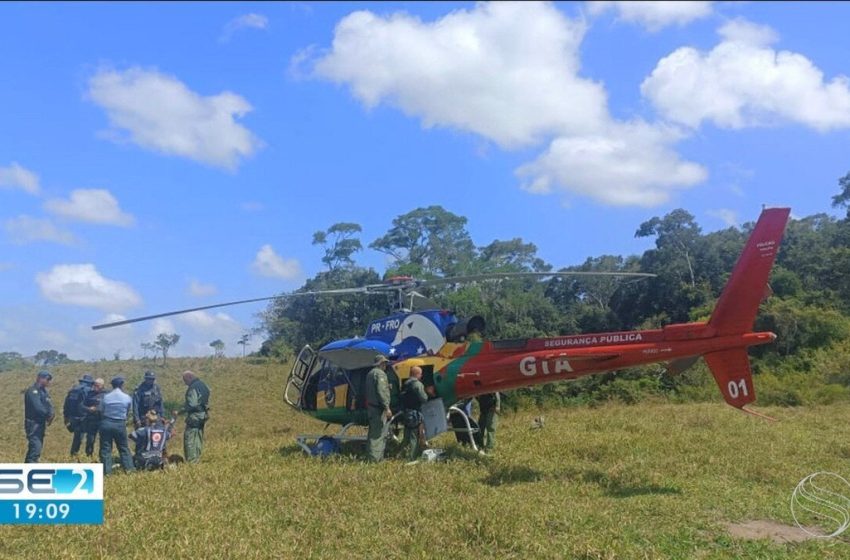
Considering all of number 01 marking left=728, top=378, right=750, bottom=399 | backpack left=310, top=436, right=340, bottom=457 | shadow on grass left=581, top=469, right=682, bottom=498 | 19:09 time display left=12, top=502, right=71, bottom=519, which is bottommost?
shadow on grass left=581, top=469, right=682, bottom=498

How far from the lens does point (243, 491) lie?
810 centimetres

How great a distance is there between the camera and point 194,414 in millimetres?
10695

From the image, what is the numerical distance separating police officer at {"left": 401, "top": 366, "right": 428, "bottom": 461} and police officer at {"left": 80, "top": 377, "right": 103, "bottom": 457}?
5218 mm

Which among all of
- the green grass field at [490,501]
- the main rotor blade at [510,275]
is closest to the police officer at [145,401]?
the green grass field at [490,501]

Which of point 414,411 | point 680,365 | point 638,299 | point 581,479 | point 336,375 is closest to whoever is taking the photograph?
point 581,479

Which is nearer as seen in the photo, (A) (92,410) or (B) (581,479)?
(B) (581,479)

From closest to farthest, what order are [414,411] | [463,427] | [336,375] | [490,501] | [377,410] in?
[490,501]
[377,410]
[414,411]
[463,427]
[336,375]

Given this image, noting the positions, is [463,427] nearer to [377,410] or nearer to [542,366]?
[377,410]

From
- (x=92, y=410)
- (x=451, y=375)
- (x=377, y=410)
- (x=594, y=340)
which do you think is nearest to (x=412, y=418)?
(x=377, y=410)

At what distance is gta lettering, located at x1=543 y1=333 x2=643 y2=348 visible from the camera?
30.4ft

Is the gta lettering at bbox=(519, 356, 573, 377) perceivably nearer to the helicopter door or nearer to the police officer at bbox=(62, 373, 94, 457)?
the helicopter door

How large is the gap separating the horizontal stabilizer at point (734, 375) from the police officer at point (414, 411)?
13.9 feet

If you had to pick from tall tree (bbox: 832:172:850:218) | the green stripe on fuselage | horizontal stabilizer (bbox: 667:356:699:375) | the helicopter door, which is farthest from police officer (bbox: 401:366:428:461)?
tall tree (bbox: 832:172:850:218)

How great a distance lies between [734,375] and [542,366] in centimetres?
265
